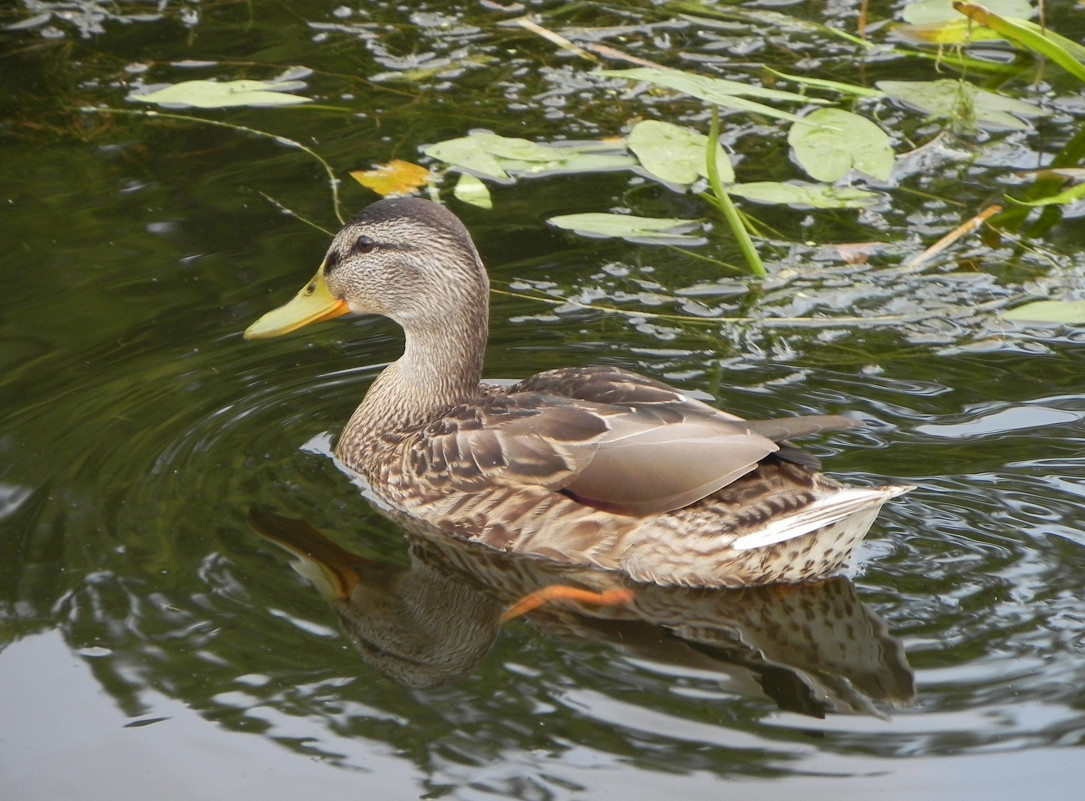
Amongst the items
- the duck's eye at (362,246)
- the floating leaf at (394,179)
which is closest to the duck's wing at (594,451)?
the duck's eye at (362,246)

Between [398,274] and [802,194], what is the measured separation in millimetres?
2400

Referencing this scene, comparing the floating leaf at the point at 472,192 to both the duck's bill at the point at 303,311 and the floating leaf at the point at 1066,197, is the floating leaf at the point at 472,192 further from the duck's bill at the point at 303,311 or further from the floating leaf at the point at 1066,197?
the floating leaf at the point at 1066,197

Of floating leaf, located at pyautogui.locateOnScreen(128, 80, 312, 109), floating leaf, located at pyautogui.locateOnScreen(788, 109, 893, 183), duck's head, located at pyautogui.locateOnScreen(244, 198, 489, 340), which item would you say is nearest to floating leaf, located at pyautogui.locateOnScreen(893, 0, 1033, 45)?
floating leaf, located at pyautogui.locateOnScreen(788, 109, 893, 183)

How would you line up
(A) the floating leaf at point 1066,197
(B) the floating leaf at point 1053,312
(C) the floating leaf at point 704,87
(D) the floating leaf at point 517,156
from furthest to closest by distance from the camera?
1. (D) the floating leaf at point 517,156
2. (A) the floating leaf at point 1066,197
3. (B) the floating leaf at point 1053,312
4. (C) the floating leaf at point 704,87

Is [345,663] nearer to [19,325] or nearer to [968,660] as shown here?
[968,660]

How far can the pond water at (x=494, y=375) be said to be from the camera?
4438 millimetres

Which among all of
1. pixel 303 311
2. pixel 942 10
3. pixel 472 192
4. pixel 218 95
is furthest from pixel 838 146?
pixel 218 95

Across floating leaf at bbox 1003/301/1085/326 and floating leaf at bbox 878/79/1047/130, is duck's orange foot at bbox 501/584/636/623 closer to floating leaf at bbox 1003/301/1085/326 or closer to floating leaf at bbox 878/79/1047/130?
floating leaf at bbox 1003/301/1085/326

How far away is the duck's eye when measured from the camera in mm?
6379

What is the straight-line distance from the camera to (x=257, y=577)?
533 centimetres

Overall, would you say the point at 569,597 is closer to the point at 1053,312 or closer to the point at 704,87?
the point at 704,87

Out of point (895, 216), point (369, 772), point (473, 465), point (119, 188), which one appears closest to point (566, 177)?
point (895, 216)

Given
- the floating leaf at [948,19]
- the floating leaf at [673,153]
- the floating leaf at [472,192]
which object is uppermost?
the floating leaf at [948,19]

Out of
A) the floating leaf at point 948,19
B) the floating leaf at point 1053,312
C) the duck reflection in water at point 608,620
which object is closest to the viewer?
the duck reflection in water at point 608,620
